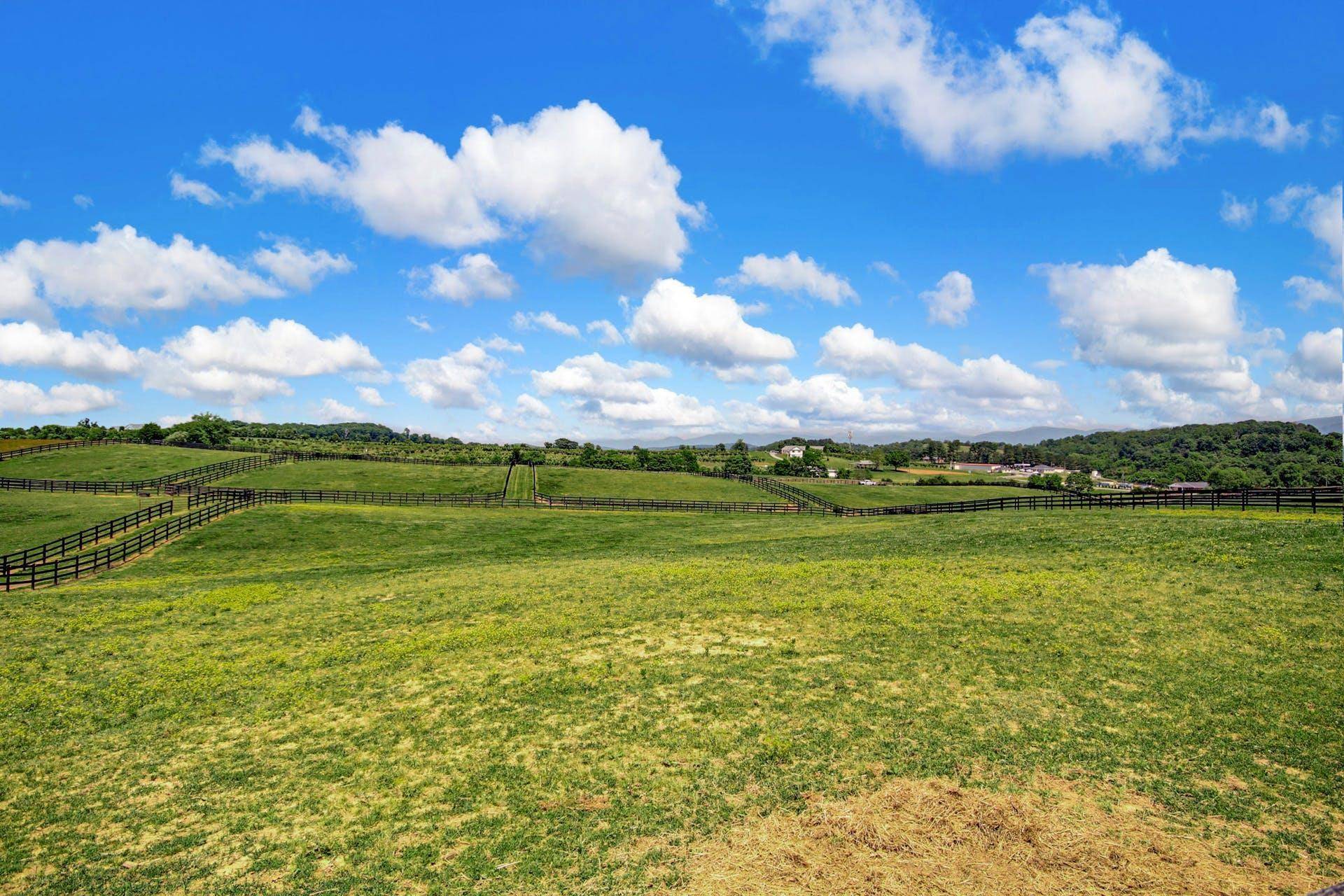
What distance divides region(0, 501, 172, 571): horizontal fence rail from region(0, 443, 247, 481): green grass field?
3204 centimetres

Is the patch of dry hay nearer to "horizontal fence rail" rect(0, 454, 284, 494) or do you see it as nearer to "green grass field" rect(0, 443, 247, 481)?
"horizontal fence rail" rect(0, 454, 284, 494)

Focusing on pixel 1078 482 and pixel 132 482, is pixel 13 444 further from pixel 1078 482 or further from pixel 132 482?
pixel 1078 482

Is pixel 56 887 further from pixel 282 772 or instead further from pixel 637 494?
pixel 637 494

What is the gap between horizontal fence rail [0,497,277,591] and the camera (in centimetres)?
2808

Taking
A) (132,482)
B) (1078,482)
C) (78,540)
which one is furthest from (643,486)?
(1078,482)

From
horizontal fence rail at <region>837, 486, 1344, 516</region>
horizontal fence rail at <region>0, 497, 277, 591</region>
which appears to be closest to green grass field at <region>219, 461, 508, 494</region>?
horizontal fence rail at <region>0, 497, 277, 591</region>

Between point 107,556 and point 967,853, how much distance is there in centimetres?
3971

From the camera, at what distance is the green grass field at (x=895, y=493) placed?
239ft

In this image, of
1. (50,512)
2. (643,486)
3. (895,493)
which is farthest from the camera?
(895,493)

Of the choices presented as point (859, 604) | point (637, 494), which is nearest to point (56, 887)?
point (859, 604)

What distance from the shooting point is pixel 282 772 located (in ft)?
36.8

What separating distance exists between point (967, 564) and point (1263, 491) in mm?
20710

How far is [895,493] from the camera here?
8025 centimetres

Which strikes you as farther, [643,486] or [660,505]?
[643,486]
